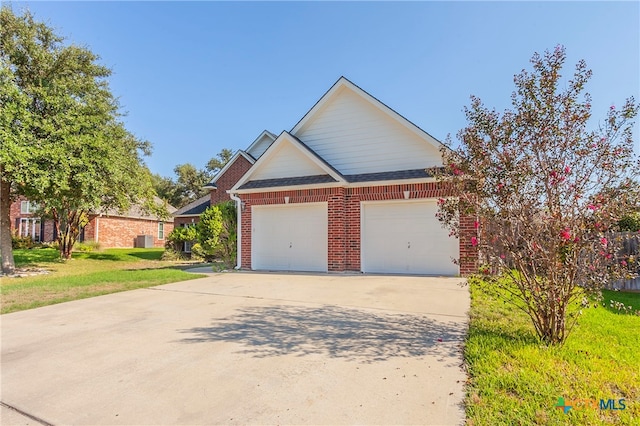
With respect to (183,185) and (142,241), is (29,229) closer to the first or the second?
(142,241)

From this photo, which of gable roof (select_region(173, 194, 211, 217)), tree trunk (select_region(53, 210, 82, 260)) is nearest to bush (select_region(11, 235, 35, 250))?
tree trunk (select_region(53, 210, 82, 260))

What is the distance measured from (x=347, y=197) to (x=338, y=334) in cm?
741

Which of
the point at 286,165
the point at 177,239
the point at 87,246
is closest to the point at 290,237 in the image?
the point at 286,165

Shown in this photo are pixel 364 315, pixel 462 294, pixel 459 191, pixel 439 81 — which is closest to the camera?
pixel 459 191

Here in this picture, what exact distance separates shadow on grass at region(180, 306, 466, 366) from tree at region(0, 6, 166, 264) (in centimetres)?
948

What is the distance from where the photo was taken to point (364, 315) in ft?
19.2

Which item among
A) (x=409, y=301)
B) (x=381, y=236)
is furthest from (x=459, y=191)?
(x=381, y=236)

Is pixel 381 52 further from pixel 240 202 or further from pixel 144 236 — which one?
pixel 144 236

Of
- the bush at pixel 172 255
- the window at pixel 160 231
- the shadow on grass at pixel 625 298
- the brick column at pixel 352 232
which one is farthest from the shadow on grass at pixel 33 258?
the shadow on grass at pixel 625 298

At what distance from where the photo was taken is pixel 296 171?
12.8m

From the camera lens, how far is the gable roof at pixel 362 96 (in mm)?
11438

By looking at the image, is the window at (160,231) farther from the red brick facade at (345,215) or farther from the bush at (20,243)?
the red brick facade at (345,215)

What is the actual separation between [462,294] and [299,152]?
25.0 ft

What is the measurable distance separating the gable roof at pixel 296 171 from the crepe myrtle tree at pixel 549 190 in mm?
7188
